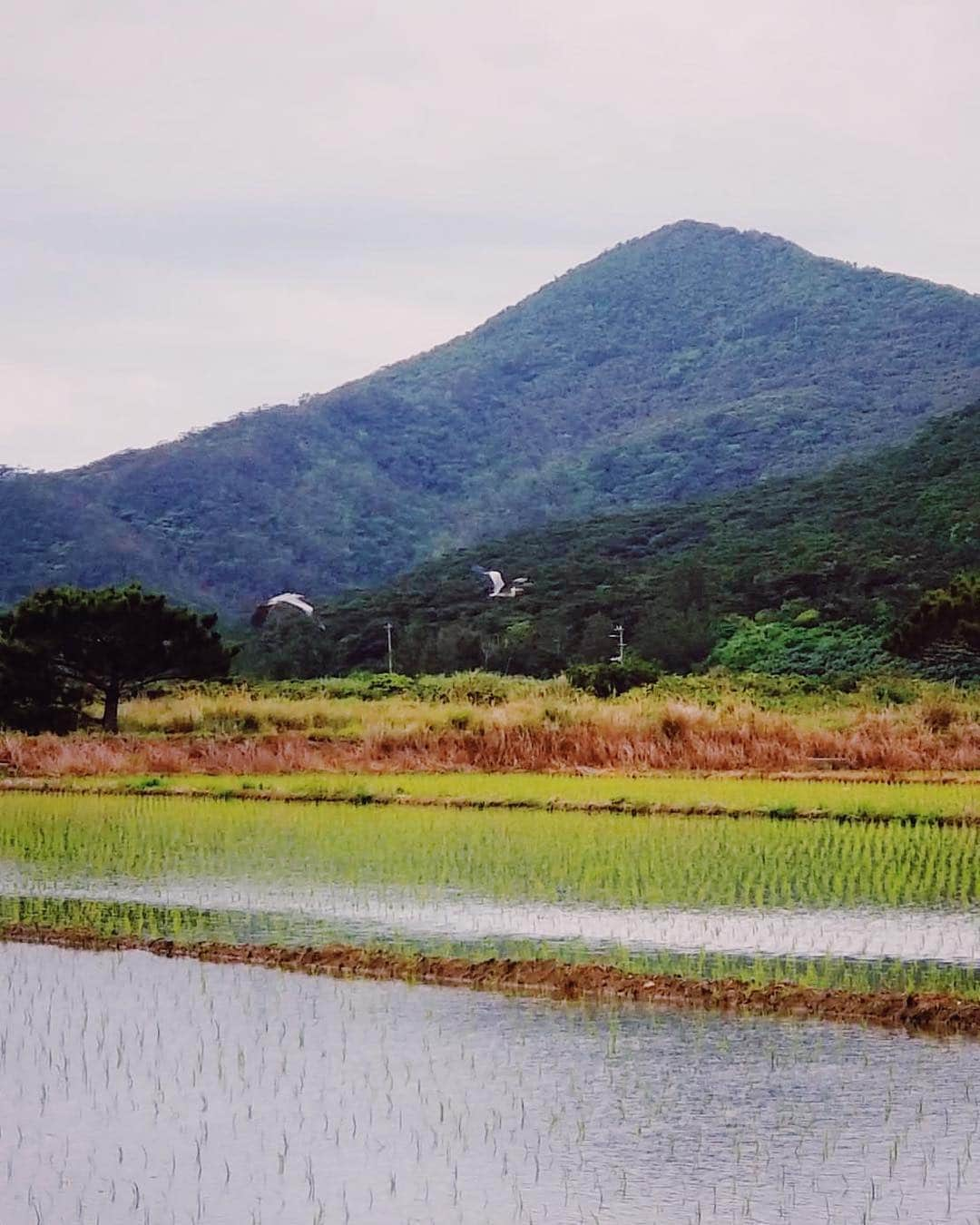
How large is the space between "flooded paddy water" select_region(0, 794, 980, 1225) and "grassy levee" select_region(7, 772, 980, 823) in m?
3.19

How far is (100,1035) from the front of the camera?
32.4ft

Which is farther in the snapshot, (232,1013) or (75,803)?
(75,803)

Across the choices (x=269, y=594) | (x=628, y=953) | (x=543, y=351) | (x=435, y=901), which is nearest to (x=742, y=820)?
(x=435, y=901)

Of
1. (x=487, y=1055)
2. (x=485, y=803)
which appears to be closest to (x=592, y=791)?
(x=485, y=803)

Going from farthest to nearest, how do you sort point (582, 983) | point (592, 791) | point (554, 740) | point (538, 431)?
point (538, 431) < point (554, 740) < point (592, 791) < point (582, 983)

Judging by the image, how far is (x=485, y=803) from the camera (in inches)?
844

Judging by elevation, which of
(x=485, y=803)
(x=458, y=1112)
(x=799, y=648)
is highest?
(x=799, y=648)

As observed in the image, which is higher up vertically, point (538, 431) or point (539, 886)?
point (538, 431)

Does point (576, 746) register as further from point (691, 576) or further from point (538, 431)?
point (538, 431)

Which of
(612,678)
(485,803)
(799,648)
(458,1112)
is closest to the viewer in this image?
(458,1112)

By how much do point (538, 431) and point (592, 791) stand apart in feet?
392

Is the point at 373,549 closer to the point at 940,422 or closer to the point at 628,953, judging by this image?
the point at 940,422

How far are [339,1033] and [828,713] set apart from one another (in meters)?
21.7

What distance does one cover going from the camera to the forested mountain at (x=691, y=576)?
6328 centimetres
